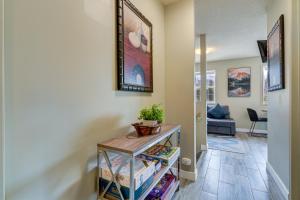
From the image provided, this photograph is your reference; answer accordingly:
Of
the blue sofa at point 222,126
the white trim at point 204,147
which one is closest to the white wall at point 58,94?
the white trim at point 204,147

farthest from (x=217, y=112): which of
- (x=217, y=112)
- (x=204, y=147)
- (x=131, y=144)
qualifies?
(x=131, y=144)

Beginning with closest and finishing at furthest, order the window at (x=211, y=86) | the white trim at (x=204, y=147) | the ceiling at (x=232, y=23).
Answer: the ceiling at (x=232, y=23), the white trim at (x=204, y=147), the window at (x=211, y=86)

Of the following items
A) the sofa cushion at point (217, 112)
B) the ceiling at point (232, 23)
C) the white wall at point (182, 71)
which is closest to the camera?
the white wall at point (182, 71)

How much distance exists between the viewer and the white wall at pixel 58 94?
0.74m

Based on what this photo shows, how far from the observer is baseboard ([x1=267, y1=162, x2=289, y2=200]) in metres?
1.74

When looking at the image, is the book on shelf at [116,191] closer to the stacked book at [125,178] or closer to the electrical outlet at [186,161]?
the stacked book at [125,178]

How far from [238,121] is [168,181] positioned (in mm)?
4570

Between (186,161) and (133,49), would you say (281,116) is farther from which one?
(133,49)

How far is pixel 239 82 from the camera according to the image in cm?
532

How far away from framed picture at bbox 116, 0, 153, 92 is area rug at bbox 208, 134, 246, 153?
252 cm

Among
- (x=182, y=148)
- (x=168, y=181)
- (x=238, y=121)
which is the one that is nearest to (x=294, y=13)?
(x=182, y=148)

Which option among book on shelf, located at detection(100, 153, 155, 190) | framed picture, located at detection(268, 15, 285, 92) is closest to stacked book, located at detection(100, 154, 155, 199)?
book on shelf, located at detection(100, 153, 155, 190)

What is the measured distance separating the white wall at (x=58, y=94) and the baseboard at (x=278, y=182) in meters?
1.97

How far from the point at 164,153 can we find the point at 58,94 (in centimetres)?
114
